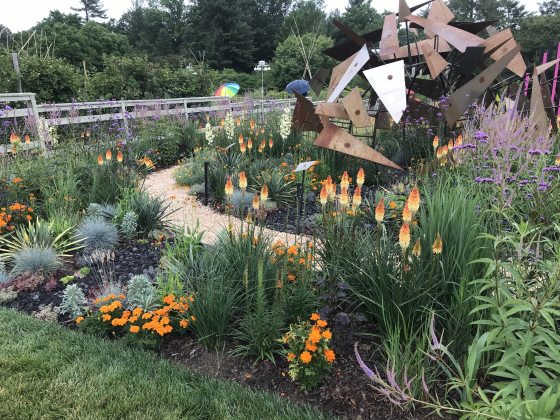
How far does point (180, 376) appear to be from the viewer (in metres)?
2.47

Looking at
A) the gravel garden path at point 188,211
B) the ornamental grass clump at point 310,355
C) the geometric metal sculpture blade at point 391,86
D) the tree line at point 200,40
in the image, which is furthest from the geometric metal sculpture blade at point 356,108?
the tree line at point 200,40

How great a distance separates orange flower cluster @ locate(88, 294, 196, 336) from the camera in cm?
274

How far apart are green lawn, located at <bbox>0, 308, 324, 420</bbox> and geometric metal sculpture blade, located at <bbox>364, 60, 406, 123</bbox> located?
3.76 meters

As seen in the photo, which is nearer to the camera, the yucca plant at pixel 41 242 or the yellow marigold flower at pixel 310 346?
the yellow marigold flower at pixel 310 346

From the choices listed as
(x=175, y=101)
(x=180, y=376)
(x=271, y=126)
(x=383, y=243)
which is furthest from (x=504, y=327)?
(x=175, y=101)

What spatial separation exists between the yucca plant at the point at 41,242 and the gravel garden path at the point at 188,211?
1187mm

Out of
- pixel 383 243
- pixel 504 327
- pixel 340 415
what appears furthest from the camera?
pixel 383 243

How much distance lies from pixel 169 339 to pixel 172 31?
2379 inches

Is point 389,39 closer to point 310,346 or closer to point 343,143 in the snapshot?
point 343,143

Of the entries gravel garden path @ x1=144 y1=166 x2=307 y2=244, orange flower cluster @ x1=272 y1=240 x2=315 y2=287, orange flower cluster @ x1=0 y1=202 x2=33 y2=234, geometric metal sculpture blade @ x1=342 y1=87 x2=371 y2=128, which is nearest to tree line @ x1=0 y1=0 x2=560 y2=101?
gravel garden path @ x1=144 y1=166 x2=307 y2=244

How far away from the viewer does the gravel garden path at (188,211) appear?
16.2ft

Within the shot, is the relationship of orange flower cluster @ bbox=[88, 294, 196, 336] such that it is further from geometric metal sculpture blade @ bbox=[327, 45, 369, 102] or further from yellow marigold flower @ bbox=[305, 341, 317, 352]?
geometric metal sculpture blade @ bbox=[327, 45, 369, 102]

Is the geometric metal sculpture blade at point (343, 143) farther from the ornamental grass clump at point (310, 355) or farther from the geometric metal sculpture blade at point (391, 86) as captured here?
the ornamental grass clump at point (310, 355)

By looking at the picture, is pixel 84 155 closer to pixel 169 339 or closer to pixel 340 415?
pixel 169 339
